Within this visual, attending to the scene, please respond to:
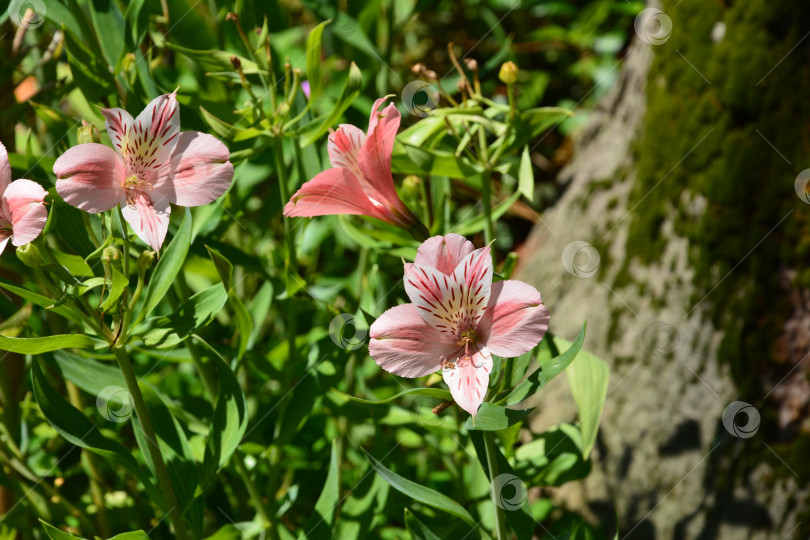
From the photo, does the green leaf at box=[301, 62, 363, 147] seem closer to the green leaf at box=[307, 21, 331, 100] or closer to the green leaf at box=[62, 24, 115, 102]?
the green leaf at box=[307, 21, 331, 100]

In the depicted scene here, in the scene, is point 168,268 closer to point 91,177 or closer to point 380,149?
point 91,177

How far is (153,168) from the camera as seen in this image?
700 millimetres

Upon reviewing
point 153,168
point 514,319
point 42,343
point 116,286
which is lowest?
point 42,343

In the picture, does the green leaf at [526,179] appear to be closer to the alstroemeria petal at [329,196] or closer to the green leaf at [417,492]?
the alstroemeria petal at [329,196]

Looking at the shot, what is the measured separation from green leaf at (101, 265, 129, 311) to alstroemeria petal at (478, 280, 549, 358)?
0.36 m

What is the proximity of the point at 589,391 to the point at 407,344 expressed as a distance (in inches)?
16.9

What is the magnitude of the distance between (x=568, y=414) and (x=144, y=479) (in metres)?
0.88

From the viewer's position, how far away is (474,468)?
1115 mm

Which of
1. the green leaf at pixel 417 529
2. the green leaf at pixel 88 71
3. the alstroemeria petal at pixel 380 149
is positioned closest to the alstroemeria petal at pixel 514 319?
the alstroemeria petal at pixel 380 149

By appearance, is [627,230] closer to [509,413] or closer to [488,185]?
[488,185]

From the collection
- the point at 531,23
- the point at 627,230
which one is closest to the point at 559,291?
the point at 627,230

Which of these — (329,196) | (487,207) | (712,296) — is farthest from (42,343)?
(712,296)

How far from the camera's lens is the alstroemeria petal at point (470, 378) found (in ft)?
2.07

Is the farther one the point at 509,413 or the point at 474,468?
the point at 474,468
